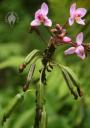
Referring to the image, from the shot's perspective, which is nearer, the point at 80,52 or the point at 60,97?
the point at 80,52

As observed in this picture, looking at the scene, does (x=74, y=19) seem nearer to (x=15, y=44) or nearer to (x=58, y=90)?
(x=58, y=90)

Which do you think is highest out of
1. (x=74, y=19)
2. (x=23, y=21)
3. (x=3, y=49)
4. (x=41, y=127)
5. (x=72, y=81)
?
(x=23, y=21)

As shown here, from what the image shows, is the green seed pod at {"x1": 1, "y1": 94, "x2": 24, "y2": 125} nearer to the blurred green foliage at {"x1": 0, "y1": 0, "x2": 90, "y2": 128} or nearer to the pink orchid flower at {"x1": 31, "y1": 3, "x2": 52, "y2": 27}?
the pink orchid flower at {"x1": 31, "y1": 3, "x2": 52, "y2": 27}

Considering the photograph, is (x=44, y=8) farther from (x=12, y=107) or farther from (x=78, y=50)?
(x=12, y=107)

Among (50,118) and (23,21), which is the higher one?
(23,21)

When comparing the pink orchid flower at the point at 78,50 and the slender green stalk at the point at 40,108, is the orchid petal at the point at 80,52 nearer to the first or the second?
the pink orchid flower at the point at 78,50

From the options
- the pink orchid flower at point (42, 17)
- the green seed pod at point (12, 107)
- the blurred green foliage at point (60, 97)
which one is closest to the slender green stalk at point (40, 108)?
the green seed pod at point (12, 107)

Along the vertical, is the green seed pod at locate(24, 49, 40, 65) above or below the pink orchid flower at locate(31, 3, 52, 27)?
below

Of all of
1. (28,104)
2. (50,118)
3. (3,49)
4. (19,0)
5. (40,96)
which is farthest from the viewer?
(19,0)

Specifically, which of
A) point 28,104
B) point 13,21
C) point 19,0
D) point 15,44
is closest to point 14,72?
point 15,44

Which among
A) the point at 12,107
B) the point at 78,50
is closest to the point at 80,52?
the point at 78,50

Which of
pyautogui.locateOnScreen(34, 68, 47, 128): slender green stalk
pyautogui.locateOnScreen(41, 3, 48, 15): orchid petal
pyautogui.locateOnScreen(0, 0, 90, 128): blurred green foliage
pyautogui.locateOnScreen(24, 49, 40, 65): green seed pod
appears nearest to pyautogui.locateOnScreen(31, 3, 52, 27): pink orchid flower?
pyautogui.locateOnScreen(41, 3, 48, 15): orchid petal
